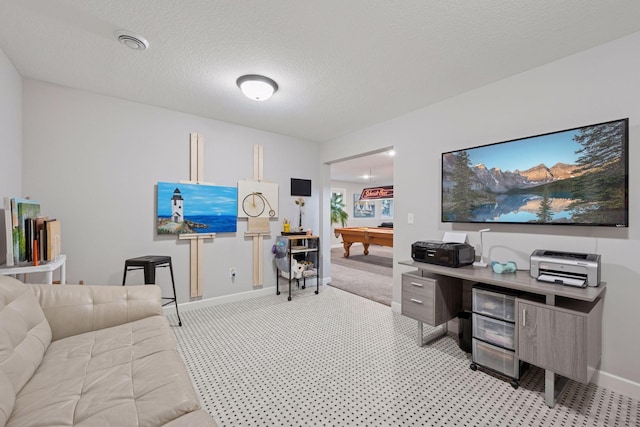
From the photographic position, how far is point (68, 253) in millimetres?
2689

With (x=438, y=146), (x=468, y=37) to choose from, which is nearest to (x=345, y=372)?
(x=438, y=146)

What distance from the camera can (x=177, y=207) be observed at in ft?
10.6

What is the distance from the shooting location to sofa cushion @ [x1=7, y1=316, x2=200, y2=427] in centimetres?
98

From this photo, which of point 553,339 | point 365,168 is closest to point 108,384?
point 553,339

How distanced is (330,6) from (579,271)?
240 centimetres

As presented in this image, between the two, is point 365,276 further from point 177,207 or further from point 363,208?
point 363,208

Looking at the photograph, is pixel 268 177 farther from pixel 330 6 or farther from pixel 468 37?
pixel 468 37

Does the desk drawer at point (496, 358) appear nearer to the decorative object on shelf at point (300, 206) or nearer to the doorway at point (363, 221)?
the doorway at point (363, 221)

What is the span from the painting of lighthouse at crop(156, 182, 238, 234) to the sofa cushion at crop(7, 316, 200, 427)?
5.70 feet

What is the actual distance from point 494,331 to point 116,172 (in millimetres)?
3957

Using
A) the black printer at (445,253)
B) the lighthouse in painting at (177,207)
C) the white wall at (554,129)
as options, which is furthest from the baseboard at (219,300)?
the black printer at (445,253)

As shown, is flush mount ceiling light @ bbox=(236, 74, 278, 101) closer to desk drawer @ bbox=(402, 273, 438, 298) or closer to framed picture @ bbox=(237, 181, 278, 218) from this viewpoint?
framed picture @ bbox=(237, 181, 278, 218)

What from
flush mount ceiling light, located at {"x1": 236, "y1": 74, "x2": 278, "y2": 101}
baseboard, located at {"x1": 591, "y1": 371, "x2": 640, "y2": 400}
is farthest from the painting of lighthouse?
baseboard, located at {"x1": 591, "y1": 371, "x2": 640, "y2": 400}

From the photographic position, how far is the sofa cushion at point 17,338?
104 centimetres
